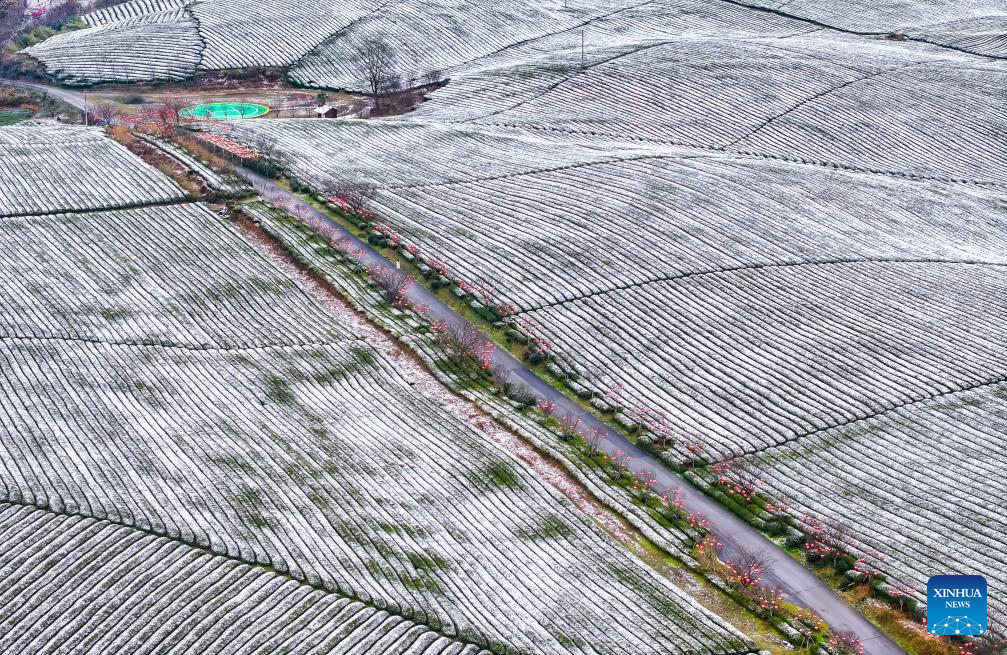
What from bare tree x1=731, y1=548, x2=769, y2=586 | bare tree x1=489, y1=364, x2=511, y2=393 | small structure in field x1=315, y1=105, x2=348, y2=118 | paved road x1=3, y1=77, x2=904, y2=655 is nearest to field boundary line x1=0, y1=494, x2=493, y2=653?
bare tree x1=731, y1=548, x2=769, y2=586

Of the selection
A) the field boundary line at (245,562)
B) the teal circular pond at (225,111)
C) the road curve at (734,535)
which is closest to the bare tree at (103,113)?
the teal circular pond at (225,111)

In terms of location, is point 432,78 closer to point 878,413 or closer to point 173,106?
point 173,106

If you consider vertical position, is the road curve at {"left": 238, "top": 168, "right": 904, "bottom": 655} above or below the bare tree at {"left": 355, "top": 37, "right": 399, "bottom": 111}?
below

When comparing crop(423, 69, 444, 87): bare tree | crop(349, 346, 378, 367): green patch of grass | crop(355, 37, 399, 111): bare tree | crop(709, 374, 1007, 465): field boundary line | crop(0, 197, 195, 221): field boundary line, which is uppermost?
crop(355, 37, 399, 111): bare tree

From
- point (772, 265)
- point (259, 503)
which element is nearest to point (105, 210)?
point (259, 503)

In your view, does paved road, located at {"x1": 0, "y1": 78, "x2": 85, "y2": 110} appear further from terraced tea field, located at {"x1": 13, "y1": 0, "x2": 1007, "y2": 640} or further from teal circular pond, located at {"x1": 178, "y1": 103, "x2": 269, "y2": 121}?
teal circular pond, located at {"x1": 178, "y1": 103, "x2": 269, "y2": 121}

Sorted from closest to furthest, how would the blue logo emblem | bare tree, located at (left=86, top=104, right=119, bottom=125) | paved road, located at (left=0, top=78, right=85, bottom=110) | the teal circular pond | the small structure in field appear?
the blue logo emblem, bare tree, located at (left=86, top=104, right=119, bottom=125), the teal circular pond, the small structure in field, paved road, located at (left=0, top=78, right=85, bottom=110)

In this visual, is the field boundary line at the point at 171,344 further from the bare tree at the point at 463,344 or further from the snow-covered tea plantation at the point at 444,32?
the snow-covered tea plantation at the point at 444,32
